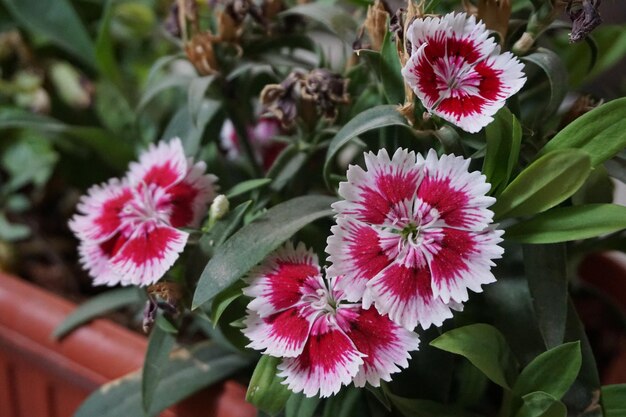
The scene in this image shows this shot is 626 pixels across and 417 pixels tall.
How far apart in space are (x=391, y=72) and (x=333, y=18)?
18 cm

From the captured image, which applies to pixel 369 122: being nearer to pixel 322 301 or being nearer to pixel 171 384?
pixel 322 301

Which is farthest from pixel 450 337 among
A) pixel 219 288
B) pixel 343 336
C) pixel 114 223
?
pixel 114 223

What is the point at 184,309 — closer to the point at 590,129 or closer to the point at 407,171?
the point at 407,171

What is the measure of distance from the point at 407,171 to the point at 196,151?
1.08 feet

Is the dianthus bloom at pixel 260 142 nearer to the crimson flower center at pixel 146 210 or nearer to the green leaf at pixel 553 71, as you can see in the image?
the crimson flower center at pixel 146 210

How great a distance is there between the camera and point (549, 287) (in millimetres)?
618

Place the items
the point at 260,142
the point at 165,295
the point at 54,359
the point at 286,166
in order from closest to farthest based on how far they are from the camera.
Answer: the point at 165,295 → the point at 286,166 → the point at 54,359 → the point at 260,142

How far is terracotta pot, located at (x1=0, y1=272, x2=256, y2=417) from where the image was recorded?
806 millimetres

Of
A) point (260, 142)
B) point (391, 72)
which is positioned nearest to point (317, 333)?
point (391, 72)

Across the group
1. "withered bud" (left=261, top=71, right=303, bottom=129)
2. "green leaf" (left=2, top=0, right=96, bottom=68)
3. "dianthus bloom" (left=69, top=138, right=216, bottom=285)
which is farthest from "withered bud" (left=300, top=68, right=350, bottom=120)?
"green leaf" (left=2, top=0, right=96, bottom=68)

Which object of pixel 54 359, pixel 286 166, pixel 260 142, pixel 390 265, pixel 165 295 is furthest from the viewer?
pixel 260 142

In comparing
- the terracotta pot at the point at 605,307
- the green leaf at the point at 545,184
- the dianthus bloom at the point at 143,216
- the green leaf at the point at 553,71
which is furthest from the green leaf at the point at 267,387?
the terracotta pot at the point at 605,307

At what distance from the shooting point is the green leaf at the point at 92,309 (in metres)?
0.87

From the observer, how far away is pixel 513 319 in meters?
0.66
